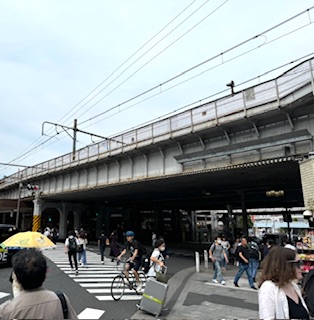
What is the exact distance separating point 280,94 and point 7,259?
583 inches

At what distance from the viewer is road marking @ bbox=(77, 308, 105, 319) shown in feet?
21.1

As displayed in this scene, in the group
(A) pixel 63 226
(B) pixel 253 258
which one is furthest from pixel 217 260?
(A) pixel 63 226

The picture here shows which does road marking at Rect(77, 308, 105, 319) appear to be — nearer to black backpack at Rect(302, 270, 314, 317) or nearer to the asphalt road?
the asphalt road

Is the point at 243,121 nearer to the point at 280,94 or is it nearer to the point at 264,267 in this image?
the point at 280,94

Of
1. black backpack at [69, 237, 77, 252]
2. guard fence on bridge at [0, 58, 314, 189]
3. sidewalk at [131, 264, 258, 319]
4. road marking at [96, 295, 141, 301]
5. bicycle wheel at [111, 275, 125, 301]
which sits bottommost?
sidewalk at [131, 264, 258, 319]

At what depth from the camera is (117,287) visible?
8.20m

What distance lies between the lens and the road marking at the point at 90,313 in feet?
21.1

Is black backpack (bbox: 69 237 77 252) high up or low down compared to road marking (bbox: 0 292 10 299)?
up

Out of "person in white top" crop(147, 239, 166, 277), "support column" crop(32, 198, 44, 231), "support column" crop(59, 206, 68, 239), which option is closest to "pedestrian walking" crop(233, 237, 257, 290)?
"person in white top" crop(147, 239, 166, 277)

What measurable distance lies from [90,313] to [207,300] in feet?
11.3

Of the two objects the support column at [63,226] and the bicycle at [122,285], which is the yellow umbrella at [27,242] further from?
the support column at [63,226]

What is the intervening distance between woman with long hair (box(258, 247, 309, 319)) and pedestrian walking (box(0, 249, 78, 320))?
170 centimetres

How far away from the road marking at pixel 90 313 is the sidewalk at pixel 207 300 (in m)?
0.85

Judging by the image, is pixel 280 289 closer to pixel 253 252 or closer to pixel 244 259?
pixel 244 259
